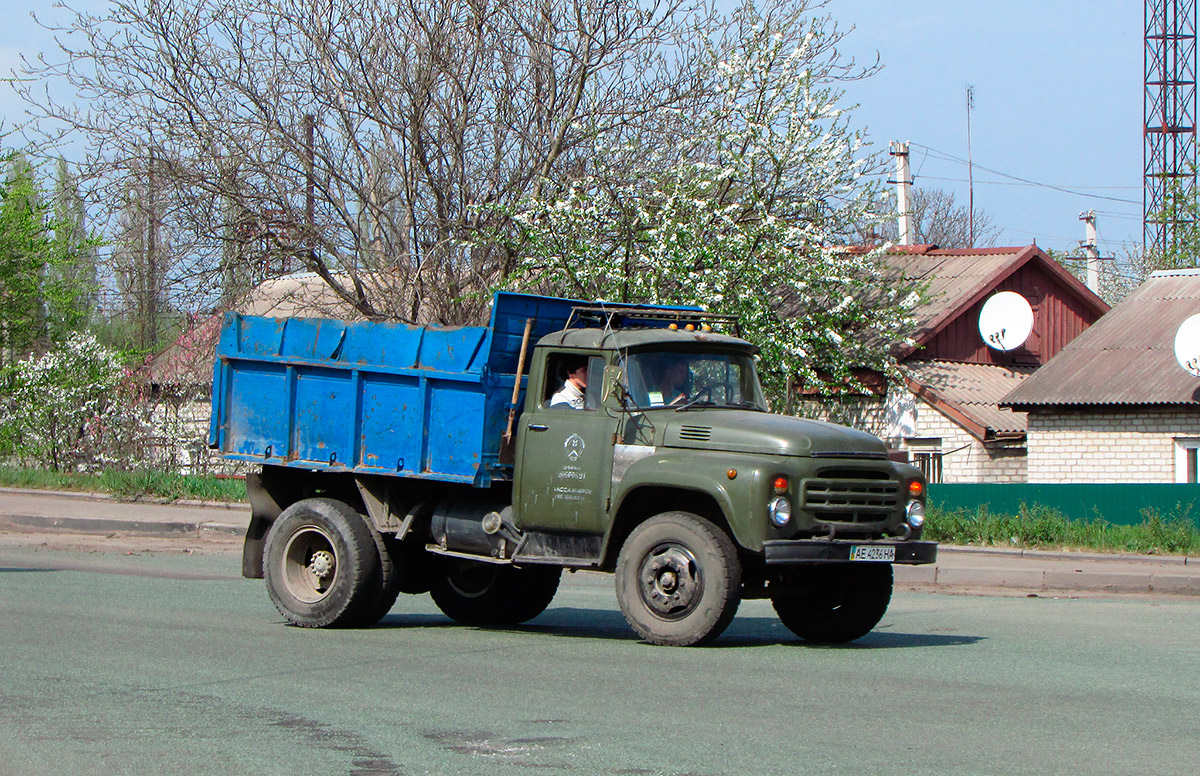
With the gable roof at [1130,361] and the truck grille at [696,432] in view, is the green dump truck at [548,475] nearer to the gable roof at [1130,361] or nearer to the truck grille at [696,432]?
the truck grille at [696,432]

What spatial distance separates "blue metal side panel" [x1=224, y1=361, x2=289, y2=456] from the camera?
11.1 m

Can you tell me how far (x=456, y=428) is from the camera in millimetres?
10312

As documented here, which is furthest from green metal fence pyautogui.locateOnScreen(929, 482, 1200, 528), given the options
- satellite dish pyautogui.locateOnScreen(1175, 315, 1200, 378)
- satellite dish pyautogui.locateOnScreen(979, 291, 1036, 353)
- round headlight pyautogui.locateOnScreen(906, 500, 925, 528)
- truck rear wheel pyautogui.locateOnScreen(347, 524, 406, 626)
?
truck rear wheel pyautogui.locateOnScreen(347, 524, 406, 626)

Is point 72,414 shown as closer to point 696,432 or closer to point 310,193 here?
point 310,193

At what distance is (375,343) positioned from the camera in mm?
10844

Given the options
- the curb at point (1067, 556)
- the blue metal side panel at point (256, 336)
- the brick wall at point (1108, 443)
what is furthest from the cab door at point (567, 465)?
the brick wall at point (1108, 443)

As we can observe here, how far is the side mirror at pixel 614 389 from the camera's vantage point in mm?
9969

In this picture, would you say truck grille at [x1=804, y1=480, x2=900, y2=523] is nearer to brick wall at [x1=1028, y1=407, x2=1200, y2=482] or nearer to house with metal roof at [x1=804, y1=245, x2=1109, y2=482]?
house with metal roof at [x1=804, y1=245, x2=1109, y2=482]

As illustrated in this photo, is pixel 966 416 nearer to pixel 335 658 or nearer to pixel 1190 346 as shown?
pixel 1190 346

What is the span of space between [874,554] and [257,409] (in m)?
5.16

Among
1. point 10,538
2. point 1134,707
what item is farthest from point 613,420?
point 10,538

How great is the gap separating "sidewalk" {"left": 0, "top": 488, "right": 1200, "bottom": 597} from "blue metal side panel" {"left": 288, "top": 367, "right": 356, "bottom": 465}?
8.03 meters

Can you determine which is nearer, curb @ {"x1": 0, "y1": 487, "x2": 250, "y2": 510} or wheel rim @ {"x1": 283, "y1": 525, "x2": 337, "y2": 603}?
wheel rim @ {"x1": 283, "y1": 525, "x2": 337, "y2": 603}

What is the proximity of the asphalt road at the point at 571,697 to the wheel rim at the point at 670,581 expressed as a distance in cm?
32
